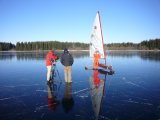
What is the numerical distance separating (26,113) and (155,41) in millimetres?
130844

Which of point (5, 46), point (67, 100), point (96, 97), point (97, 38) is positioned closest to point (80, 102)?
point (67, 100)

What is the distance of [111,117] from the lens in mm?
6602

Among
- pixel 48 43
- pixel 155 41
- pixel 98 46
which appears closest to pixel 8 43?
pixel 48 43

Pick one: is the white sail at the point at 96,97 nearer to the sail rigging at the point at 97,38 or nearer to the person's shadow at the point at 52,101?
the person's shadow at the point at 52,101

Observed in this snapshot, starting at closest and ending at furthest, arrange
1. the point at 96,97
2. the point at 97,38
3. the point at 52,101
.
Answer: the point at 52,101
the point at 96,97
the point at 97,38

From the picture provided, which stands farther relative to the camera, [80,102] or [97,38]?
[97,38]

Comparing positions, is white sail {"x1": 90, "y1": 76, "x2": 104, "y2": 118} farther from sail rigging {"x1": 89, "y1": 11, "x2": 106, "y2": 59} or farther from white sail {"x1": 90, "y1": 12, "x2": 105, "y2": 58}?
white sail {"x1": 90, "y1": 12, "x2": 105, "y2": 58}

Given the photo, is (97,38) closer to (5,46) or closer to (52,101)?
(52,101)

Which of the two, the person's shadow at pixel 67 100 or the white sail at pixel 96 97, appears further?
the person's shadow at pixel 67 100

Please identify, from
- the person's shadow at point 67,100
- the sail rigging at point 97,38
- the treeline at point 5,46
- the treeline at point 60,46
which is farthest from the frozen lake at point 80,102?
the treeline at point 5,46

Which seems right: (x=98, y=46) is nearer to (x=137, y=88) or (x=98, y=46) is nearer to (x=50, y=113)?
(x=137, y=88)

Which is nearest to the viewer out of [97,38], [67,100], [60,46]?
[67,100]

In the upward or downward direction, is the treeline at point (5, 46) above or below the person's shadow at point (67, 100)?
above

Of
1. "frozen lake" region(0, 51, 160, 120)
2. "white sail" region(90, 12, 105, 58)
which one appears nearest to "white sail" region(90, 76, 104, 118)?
"frozen lake" region(0, 51, 160, 120)
